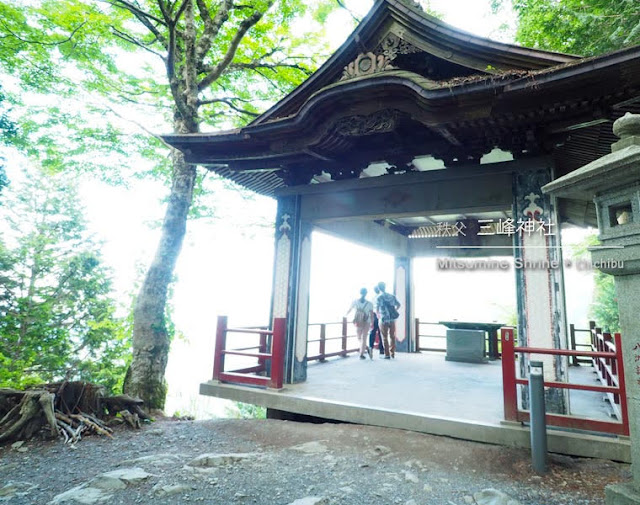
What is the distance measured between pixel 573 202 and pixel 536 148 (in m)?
3.60

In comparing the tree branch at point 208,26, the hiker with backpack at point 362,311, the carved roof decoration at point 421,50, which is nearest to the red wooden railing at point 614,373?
the carved roof decoration at point 421,50

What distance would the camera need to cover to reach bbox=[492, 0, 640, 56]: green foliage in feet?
23.5

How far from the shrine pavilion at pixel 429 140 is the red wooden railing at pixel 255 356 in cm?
59

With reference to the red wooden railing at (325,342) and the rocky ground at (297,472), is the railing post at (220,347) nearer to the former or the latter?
the rocky ground at (297,472)

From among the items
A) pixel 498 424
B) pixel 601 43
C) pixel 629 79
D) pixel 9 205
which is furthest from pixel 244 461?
pixel 9 205

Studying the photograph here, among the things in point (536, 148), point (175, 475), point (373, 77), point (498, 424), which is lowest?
point (175, 475)

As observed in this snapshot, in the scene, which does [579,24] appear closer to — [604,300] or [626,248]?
[626,248]

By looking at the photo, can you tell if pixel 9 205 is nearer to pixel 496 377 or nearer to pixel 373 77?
pixel 373 77

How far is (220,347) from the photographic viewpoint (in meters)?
6.65

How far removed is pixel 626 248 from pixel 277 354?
4754 millimetres

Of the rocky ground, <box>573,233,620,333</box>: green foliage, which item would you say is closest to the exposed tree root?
the rocky ground

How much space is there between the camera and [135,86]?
11.2 meters

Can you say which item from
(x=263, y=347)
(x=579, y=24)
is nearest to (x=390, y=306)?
(x=263, y=347)

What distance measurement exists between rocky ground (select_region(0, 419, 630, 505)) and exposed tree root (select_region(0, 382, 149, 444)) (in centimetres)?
24
